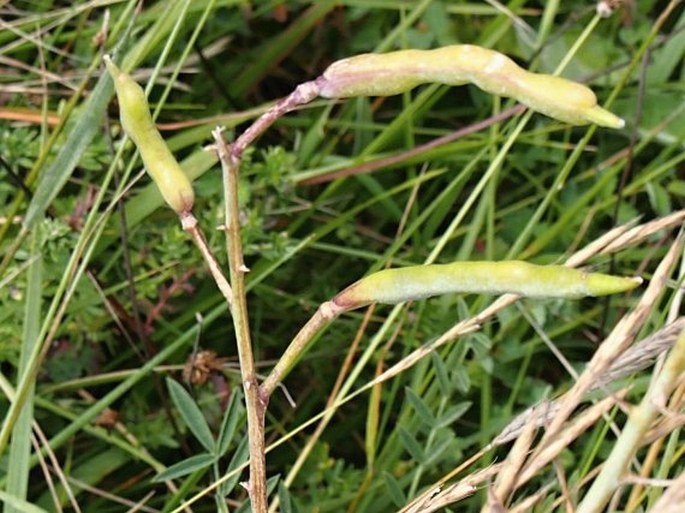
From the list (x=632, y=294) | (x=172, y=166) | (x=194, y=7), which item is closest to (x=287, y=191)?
(x=194, y=7)

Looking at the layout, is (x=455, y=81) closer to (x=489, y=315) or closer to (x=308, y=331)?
(x=308, y=331)

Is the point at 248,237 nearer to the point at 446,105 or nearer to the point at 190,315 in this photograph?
the point at 190,315

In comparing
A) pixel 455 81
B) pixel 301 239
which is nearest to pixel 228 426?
pixel 455 81

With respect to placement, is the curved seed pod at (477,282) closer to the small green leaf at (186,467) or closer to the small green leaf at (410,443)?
the small green leaf at (186,467)

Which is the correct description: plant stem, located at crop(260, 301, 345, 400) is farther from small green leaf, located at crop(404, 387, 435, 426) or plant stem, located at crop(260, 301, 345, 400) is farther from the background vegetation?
small green leaf, located at crop(404, 387, 435, 426)

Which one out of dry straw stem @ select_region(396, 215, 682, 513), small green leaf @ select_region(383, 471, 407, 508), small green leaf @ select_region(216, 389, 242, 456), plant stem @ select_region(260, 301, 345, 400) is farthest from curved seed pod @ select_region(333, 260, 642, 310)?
small green leaf @ select_region(383, 471, 407, 508)

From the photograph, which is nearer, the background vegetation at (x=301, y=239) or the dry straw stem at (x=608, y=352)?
the dry straw stem at (x=608, y=352)

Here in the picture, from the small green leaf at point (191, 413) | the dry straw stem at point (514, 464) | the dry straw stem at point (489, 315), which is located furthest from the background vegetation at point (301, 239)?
the dry straw stem at point (514, 464)
